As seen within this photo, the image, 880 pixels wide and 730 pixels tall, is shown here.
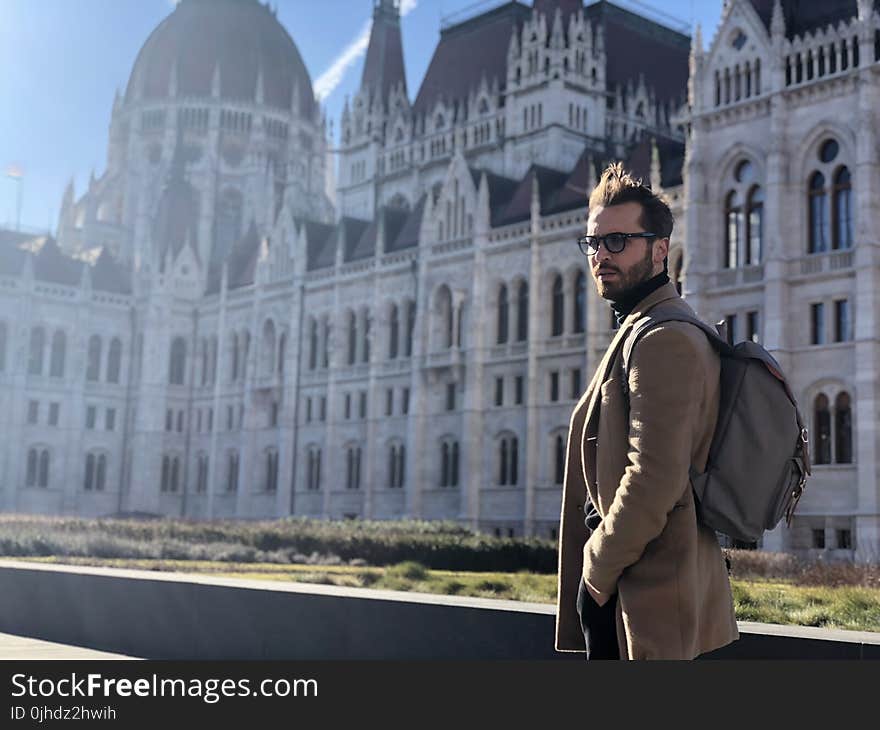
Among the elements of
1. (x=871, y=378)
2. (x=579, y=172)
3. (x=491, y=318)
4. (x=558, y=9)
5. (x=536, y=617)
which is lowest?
(x=536, y=617)

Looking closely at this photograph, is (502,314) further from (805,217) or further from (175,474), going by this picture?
(175,474)

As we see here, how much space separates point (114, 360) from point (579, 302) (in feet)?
109

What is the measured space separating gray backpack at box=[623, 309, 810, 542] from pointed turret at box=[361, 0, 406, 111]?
66446mm

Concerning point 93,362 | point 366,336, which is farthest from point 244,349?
point 366,336

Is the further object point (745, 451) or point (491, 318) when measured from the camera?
point (491, 318)

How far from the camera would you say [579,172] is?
5138 cm

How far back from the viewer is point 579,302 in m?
48.6

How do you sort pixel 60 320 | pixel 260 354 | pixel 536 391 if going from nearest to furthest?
pixel 536 391 < pixel 260 354 < pixel 60 320

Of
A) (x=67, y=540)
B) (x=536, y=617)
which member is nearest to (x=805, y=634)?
(x=536, y=617)

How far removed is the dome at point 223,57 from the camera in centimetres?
8875


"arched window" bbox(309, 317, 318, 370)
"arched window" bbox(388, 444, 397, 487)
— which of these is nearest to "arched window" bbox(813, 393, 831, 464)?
"arched window" bbox(388, 444, 397, 487)

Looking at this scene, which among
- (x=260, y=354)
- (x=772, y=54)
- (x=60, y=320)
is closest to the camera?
(x=772, y=54)

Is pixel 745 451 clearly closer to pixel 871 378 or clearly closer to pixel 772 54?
pixel 871 378

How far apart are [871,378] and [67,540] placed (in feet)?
76.9
